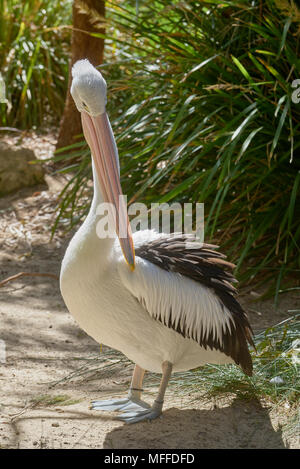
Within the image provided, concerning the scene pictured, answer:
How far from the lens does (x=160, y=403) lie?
10.0 ft

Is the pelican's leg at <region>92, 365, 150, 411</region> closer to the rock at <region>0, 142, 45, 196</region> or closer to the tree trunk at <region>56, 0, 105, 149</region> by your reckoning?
the tree trunk at <region>56, 0, 105, 149</region>

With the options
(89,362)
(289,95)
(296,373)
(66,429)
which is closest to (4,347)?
(89,362)

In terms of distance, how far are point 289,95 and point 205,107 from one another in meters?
0.64

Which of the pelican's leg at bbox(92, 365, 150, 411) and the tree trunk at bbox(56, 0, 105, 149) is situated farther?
the tree trunk at bbox(56, 0, 105, 149)

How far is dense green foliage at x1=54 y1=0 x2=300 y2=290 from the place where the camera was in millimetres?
4258

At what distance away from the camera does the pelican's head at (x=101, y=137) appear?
2.84m

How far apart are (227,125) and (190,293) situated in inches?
58.0

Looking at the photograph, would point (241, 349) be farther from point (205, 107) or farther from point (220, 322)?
point (205, 107)

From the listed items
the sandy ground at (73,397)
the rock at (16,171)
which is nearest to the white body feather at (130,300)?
the sandy ground at (73,397)

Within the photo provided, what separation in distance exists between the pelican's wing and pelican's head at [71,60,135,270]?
0.16 m

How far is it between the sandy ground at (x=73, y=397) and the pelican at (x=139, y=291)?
162mm

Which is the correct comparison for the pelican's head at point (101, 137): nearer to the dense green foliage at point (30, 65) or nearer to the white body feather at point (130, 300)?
the white body feather at point (130, 300)

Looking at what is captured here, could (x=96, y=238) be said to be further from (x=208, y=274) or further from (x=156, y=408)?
(x=156, y=408)

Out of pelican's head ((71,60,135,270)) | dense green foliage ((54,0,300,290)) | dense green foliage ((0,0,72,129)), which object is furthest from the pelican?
dense green foliage ((0,0,72,129))
